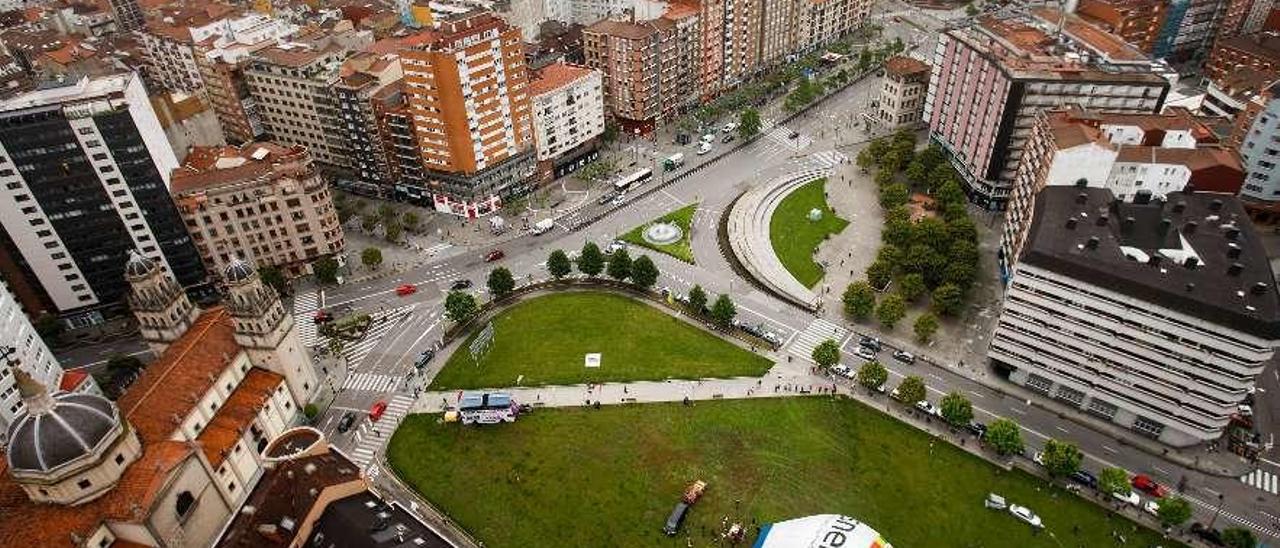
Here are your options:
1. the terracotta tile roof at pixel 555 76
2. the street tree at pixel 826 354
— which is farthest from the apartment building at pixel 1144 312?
the terracotta tile roof at pixel 555 76

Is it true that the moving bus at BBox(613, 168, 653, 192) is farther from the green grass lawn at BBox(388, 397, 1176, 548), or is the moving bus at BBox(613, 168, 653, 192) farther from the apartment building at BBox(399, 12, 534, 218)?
the green grass lawn at BBox(388, 397, 1176, 548)

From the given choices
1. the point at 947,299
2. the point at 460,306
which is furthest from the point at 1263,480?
the point at 460,306

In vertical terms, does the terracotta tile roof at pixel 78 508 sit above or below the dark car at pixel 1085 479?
above

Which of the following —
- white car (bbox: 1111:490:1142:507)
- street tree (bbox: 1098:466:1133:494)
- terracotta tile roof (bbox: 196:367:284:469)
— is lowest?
white car (bbox: 1111:490:1142:507)

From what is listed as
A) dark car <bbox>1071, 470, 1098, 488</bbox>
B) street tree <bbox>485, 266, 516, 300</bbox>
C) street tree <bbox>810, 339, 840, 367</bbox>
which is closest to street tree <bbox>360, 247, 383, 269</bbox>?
street tree <bbox>485, 266, 516, 300</bbox>

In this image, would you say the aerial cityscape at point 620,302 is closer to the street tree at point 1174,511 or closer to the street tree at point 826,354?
the street tree at point 1174,511
